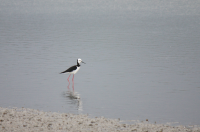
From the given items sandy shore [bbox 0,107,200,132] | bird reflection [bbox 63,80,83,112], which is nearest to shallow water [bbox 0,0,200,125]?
bird reflection [bbox 63,80,83,112]

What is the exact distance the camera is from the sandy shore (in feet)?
35.6

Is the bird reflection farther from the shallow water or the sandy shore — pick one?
the sandy shore

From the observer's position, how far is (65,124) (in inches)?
445

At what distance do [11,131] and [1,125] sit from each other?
609 millimetres

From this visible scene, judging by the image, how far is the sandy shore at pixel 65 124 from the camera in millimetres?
10846

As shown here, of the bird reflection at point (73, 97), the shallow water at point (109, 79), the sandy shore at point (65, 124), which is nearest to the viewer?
the sandy shore at point (65, 124)

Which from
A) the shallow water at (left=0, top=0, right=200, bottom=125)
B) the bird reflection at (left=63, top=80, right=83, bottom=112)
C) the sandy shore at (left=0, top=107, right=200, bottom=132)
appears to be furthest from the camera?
the bird reflection at (left=63, top=80, right=83, bottom=112)

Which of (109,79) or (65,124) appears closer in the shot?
(65,124)

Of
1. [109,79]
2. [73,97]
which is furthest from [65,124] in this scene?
[109,79]

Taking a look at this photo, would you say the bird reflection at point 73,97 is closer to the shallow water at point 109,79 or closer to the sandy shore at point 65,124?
the shallow water at point 109,79

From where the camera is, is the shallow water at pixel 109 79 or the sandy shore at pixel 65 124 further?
the shallow water at pixel 109 79

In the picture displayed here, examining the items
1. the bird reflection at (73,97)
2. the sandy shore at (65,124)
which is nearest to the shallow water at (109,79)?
the bird reflection at (73,97)

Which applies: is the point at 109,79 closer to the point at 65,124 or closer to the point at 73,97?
the point at 73,97

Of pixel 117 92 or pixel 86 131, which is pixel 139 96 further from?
pixel 86 131
